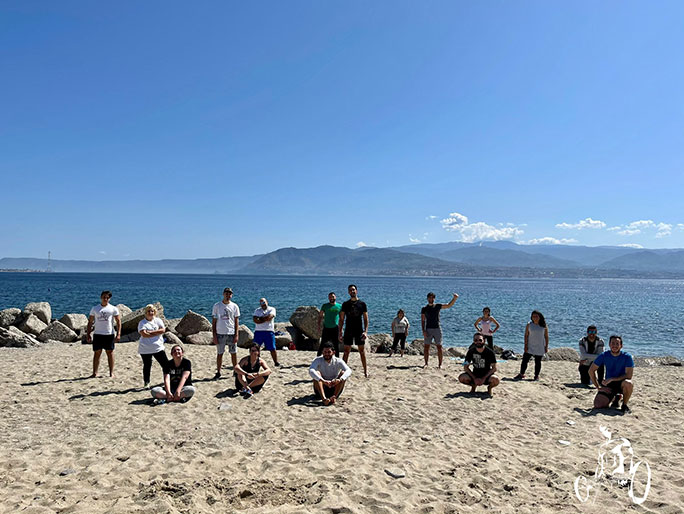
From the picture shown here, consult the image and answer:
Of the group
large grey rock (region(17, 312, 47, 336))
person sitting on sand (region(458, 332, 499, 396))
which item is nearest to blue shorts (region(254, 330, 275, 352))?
person sitting on sand (region(458, 332, 499, 396))

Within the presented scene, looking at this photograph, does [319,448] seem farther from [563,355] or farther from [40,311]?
[40,311]

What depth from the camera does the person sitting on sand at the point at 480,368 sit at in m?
9.40

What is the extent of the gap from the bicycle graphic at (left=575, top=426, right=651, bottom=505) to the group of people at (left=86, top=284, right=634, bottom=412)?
2.50m

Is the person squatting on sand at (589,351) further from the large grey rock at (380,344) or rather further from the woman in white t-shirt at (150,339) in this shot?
the woman in white t-shirt at (150,339)

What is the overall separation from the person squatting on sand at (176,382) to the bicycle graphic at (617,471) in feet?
22.7

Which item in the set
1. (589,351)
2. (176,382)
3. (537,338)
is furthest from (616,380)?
(176,382)

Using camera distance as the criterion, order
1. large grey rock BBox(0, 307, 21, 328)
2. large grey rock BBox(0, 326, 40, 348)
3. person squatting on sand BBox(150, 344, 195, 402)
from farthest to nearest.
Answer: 1. large grey rock BBox(0, 307, 21, 328)
2. large grey rock BBox(0, 326, 40, 348)
3. person squatting on sand BBox(150, 344, 195, 402)

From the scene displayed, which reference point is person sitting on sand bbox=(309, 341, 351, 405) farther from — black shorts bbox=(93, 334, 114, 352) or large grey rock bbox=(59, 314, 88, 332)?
large grey rock bbox=(59, 314, 88, 332)

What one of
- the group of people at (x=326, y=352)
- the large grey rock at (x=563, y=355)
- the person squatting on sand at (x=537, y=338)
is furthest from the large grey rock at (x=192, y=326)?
the large grey rock at (x=563, y=355)

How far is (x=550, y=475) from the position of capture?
537cm

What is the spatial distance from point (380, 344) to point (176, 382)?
34.8 feet

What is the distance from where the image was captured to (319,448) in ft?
20.3

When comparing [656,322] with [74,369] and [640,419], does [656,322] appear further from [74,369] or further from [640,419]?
[74,369]

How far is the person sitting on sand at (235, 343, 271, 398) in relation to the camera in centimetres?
904
